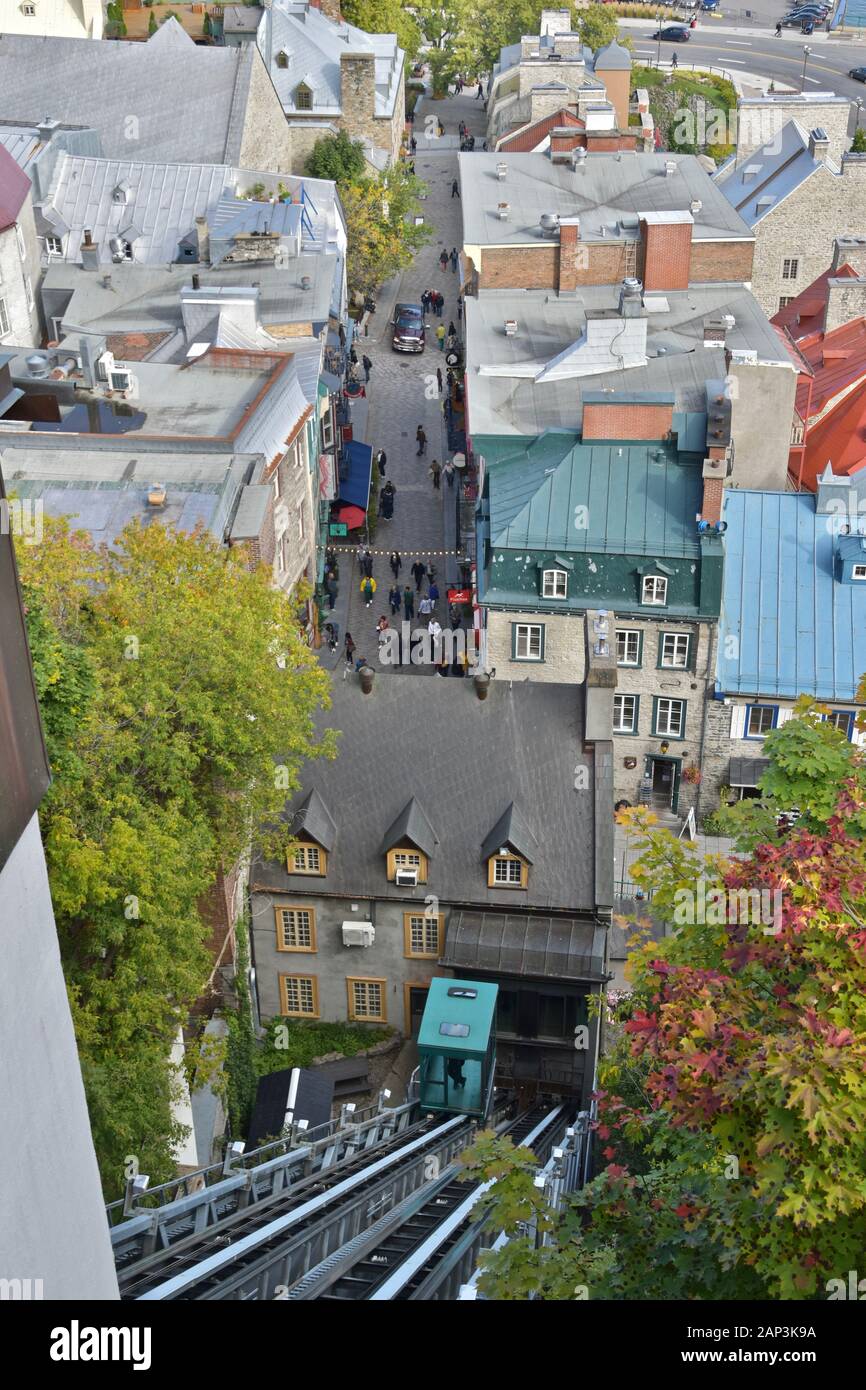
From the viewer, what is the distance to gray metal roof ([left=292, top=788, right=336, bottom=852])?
32.9 m

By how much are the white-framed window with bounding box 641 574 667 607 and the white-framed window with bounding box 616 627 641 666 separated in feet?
2.80

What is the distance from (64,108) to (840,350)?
42.9m

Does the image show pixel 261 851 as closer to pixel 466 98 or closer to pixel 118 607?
pixel 118 607

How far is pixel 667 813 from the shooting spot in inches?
1630

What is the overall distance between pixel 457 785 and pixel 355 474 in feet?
87.1

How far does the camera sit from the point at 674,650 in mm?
39500

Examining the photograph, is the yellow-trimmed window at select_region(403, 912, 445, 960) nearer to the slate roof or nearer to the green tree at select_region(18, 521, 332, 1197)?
the slate roof

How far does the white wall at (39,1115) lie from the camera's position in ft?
23.4

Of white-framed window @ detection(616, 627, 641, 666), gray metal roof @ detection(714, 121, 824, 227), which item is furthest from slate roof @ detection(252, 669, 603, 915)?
gray metal roof @ detection(714, 121, 824, 227)

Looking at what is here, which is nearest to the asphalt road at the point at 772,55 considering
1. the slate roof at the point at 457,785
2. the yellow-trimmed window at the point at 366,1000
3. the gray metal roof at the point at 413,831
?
the slate roof at the point at 457,785

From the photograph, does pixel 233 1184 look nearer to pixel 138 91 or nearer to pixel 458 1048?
pixel 458 1048

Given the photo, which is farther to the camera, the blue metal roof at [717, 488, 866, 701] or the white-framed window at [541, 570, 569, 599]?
the white-framed window at [541, 570, 569, 599]

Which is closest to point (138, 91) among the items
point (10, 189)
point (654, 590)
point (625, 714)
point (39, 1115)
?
point (10, 189)
